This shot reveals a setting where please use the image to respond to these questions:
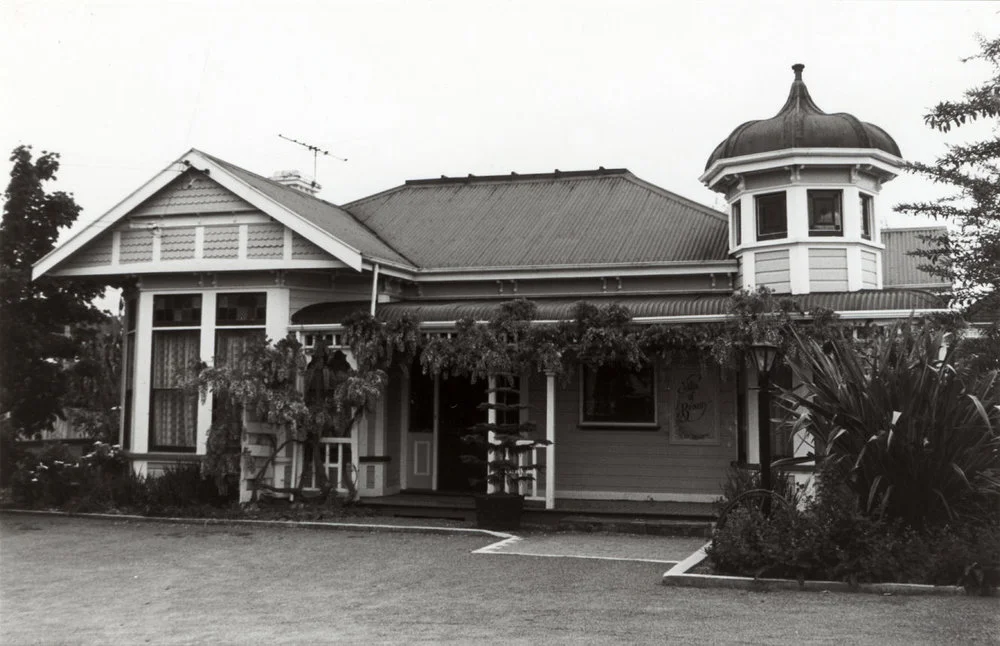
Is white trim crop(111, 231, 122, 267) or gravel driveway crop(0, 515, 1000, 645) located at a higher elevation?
white trim crop(111, 231, 122, 267)

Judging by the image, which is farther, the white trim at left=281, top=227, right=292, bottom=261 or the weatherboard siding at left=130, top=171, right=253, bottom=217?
the weatherboard siding at left=130, top=171, right=253, bottom=217

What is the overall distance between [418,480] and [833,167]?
26.5ft

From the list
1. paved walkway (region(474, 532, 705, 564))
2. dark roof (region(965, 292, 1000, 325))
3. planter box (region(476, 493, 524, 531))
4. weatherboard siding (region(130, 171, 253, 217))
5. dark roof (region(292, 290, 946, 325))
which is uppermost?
weatherboard siding (region(130, 171, 253, 217))

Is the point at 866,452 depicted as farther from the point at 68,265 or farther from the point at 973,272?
the point at 68,265

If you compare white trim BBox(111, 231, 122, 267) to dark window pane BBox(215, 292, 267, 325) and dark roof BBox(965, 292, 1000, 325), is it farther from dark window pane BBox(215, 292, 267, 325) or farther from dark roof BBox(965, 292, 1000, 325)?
dark roof BBox(965, 292, 1000, 325)

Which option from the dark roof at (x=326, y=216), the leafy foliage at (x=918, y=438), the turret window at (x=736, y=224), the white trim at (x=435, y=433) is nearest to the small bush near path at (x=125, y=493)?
the white trim at (x=435, y=433)

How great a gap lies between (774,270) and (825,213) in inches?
44.9

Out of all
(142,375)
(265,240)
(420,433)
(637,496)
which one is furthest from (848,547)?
(142,375)

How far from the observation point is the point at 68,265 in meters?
16.4

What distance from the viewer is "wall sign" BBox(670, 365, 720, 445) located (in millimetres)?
15016

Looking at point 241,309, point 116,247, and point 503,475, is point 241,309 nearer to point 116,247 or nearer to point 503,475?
point 116,247

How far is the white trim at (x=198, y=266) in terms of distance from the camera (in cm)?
1502

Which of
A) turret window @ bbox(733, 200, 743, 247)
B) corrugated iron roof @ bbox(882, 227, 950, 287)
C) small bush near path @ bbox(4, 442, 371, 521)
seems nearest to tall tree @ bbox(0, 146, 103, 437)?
small bush near path @ bbox(4, 442, 371, 521)

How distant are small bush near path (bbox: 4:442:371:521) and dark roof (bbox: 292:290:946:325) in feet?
9.24
